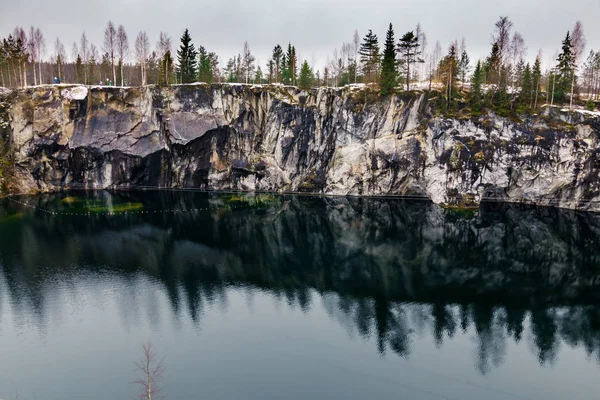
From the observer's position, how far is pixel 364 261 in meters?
47.2

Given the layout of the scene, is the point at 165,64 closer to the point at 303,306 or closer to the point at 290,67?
the point at 290,67

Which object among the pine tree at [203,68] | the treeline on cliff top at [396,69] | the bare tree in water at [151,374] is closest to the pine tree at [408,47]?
the treeline on cliff top at [396,69]

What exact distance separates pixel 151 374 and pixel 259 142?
56.7 meters

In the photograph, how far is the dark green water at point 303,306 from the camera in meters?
26.6

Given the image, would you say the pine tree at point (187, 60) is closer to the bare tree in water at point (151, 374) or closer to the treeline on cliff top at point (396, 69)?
the treeline on cliff top at point (396, 69)

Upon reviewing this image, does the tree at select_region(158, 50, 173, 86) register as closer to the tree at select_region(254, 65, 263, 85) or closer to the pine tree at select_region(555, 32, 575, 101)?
→ the tree at select_region(254, 65, 263, 85)

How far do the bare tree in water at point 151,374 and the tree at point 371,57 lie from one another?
66.9 m

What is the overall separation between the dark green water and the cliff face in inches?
442

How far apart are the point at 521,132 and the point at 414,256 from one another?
3150cm

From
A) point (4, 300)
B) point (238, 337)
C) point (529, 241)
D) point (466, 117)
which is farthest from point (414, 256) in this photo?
point (4, 300)

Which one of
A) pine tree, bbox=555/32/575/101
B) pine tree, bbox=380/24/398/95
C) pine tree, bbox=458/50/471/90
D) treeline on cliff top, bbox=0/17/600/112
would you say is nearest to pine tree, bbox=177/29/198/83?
treeline on cliff top, bbox=0/17/600/112

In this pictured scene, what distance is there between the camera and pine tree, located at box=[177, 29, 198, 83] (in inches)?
3312

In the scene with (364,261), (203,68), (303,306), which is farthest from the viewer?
(203,68)

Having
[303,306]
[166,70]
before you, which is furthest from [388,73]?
[303,306]
